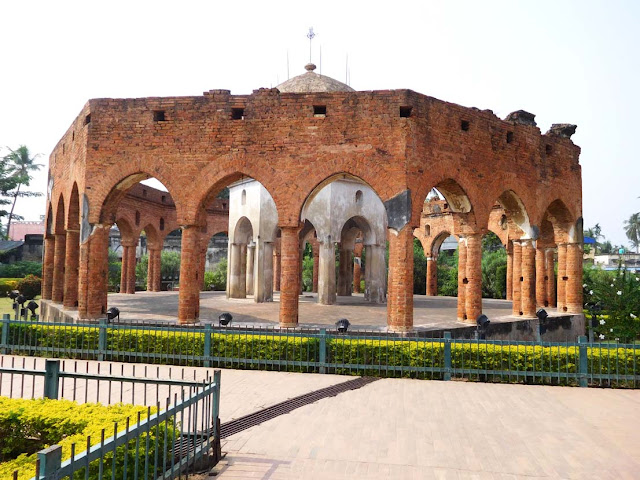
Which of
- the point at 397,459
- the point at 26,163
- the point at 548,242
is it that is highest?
the point at 26,163

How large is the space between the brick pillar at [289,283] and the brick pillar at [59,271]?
996 centimetres

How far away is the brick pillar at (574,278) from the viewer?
16.7 meters

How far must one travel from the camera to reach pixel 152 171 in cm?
1280

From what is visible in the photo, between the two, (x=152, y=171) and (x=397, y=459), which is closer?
(x=397, y=459)

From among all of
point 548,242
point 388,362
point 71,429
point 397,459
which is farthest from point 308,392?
point 548,242

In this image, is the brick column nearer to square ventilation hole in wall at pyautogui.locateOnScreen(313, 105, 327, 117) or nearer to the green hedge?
square ventilation hole in wall at pyautogui.locateOnScreen(313, 105, 327, 117)

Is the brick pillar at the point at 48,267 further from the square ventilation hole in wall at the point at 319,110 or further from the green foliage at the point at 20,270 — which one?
the green foliage at the point at 20,270

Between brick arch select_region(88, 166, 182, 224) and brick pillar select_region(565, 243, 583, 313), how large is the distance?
1308 cm

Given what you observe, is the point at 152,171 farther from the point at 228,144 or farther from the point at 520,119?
the point at 520,119

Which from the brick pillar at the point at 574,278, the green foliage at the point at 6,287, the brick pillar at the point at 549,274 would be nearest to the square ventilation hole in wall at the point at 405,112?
the brick pillar at the point at 574,278

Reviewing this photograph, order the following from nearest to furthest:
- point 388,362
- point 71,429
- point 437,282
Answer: point 71,429 < point 388,362 < point 437,282

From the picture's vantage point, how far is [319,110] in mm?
12305

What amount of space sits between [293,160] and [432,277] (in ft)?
58.8

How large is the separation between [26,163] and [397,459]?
55.0 meters
